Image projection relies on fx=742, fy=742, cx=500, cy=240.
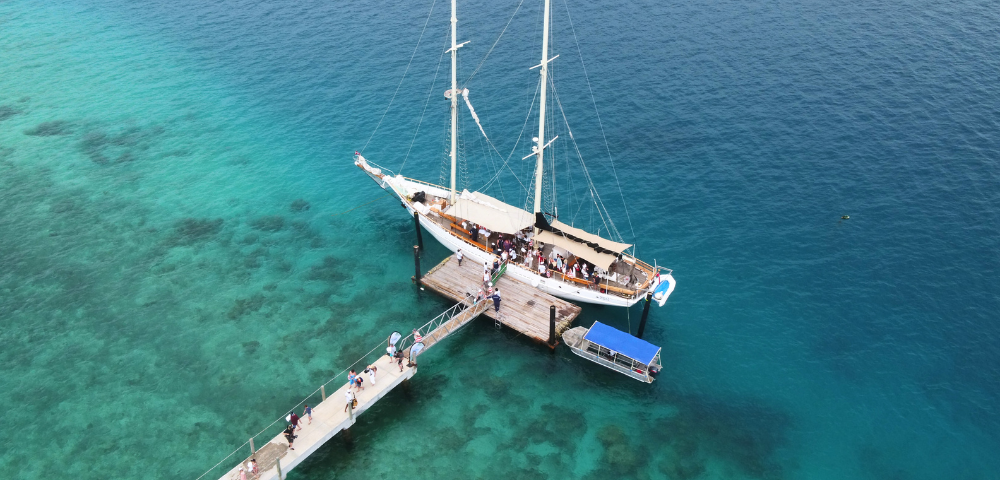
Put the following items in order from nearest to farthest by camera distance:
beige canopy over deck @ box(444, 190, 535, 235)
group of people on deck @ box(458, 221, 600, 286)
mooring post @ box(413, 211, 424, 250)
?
group of people on deck @ box(458, 221, 600, 286) < beige canopy over deck @ box(444, 190, 535, 235) < mooring post @ box(413, 211, 424, 250)

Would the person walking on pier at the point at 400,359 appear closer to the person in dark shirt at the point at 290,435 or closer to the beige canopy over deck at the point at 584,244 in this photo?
the person in dark shirt at the point at 290,435

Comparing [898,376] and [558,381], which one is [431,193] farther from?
[898,376]

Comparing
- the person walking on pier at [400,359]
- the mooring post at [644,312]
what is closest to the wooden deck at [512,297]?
the mooring post at [644,312]

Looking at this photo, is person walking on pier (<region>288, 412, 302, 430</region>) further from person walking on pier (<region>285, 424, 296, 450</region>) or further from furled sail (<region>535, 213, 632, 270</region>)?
furled sail (<region>535, 213, 632, 270</region>)

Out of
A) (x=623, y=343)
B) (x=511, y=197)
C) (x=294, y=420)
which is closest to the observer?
(x=294, y=420)

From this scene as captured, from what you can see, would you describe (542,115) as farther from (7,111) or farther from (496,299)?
(7,111)

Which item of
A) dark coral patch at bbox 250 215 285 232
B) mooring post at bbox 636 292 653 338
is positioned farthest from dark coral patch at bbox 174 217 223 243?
mooring post at bbox 636 292 653 338

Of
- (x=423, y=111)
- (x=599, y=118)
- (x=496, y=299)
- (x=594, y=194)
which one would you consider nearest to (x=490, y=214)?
(x=496, y=299)
